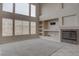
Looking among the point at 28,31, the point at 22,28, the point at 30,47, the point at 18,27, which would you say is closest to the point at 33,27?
the point at 28,31

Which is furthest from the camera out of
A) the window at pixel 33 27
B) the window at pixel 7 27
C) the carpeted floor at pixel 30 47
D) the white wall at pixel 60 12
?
the white wall at pixel 60 12

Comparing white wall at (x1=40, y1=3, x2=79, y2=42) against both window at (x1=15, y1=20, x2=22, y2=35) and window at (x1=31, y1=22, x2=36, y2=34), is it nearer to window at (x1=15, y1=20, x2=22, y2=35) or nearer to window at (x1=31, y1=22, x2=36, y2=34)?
window at (x1=31, y1=22, x2=36, y2=34)

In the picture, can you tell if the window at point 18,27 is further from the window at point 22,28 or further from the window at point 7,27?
the window at point 7,27

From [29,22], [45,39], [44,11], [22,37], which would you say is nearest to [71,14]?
[44,11]

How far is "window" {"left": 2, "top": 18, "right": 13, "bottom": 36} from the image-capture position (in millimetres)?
3976

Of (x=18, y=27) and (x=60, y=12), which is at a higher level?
(x=60, y=12)

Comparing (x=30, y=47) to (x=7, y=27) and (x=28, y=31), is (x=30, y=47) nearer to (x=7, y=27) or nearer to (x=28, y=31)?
(x=28, y=31)

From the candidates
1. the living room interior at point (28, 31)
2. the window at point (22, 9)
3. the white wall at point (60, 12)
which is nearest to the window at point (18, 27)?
the living room interior at point (28, 31)

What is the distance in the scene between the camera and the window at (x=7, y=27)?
13.0 feet

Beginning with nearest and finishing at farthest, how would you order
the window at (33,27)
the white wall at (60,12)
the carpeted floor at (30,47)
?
the carpeted floor at (30,47)
the window at (33,27)
the white wall at (60,12)

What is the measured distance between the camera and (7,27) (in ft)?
13.7

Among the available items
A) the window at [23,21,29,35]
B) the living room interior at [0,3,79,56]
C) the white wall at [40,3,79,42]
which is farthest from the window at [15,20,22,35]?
the white wall at [40,3,79,42]

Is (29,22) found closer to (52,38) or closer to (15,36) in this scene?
(15,36)

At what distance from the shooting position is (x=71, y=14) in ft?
17.6
